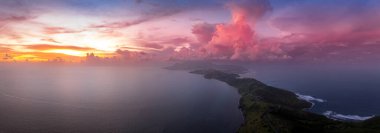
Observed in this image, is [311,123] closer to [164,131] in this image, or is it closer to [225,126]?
[225,126]

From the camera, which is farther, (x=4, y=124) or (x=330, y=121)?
(x=330, y=121)

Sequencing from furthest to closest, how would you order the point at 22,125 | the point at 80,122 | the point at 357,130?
the point at 80,122 → the point at 22,125 → the point at 357,130

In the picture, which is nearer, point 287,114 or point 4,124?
point 4,124

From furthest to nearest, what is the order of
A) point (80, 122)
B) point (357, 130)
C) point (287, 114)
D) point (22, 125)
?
point (287, 114) < point (80, 122) < point (22, 125) < point (357, 130)

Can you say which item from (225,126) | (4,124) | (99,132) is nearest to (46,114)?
(4,124)

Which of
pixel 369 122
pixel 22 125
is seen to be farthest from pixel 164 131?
pixel 369 122

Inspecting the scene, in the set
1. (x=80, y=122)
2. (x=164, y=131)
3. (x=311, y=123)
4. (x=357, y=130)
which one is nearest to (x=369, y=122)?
(x=357, y=130)

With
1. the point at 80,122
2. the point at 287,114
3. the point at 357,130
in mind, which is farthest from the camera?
the point at 287,114

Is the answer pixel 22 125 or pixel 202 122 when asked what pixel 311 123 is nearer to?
pixel 202 122
